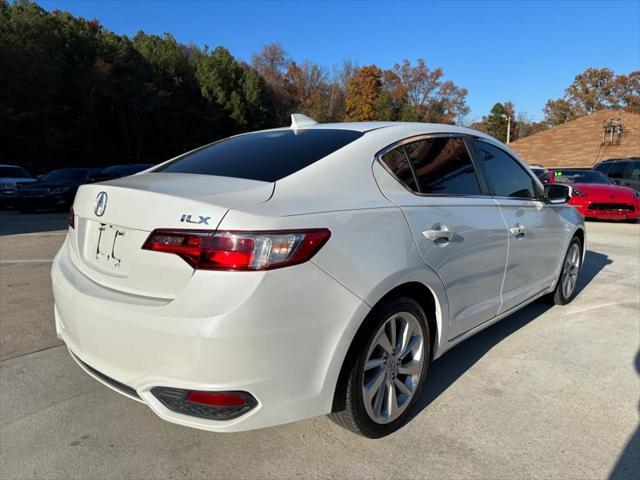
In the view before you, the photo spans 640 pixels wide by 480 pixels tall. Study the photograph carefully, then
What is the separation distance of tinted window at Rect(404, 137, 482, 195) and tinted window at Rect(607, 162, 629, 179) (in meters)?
14.7

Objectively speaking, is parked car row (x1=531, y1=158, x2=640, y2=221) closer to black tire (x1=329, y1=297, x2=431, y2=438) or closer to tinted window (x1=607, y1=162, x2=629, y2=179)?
tinted window (x1=607, y1=162, x2=629, y2=179)

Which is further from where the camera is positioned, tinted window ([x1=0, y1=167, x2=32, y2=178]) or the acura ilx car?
tinted window ([x1=0, y1=167, x2=32, y2=178])

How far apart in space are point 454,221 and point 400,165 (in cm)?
46

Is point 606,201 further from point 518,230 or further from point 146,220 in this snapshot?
point 146,220

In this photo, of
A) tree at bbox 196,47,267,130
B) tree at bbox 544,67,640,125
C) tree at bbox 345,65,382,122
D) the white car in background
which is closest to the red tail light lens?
the white car in background

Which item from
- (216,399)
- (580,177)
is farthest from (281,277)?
(580,177)

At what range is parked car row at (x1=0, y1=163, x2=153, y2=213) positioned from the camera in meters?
14.3

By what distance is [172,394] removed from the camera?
1.94 m

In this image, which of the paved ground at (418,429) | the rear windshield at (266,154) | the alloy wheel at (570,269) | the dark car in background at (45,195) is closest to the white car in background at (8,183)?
the dark car in background at (45,195)

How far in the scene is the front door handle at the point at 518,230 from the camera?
3314mm

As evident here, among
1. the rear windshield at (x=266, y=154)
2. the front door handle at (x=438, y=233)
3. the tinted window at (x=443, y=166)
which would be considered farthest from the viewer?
the tinted window at (x=443, y=166)

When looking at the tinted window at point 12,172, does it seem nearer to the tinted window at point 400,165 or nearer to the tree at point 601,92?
the tinted window at point 400,165

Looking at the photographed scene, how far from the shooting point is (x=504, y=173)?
142 inches

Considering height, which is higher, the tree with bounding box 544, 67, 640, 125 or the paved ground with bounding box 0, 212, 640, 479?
the tree with bounding box 544, 67, 640, 125
